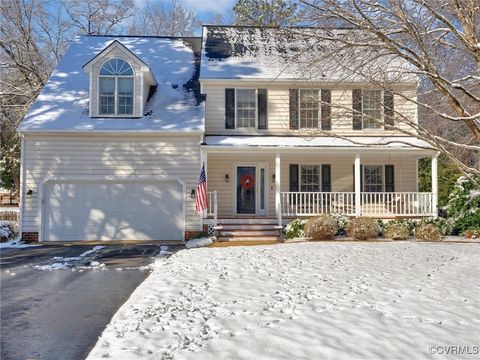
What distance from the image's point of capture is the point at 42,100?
15.5 metres

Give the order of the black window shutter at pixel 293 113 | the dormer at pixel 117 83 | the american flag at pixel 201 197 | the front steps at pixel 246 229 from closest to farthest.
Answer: the american flag at pixel 201 197, the front steps at pixel 246 229, the dormer at pixel 117 83, the black window shutter at pixel 293 113

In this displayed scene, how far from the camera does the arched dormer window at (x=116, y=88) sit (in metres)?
15.1

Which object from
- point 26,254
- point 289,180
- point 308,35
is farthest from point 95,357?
point 289,180

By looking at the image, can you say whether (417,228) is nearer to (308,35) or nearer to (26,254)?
(308,35)

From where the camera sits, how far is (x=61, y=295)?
6852 mm

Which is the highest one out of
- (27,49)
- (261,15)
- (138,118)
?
(261,15)

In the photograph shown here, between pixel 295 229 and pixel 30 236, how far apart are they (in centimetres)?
913

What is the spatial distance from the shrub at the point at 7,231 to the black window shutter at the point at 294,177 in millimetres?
10414

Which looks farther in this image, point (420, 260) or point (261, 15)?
point (261, 15)

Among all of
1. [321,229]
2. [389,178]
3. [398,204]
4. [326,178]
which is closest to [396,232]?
[321,229]

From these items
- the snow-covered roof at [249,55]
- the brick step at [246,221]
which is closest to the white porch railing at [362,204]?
the brick step at [246,221]

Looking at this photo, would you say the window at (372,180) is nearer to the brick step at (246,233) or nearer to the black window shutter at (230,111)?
the brick step at (246,233)

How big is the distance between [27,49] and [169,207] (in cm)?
1489

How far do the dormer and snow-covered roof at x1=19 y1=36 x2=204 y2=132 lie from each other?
412mm
